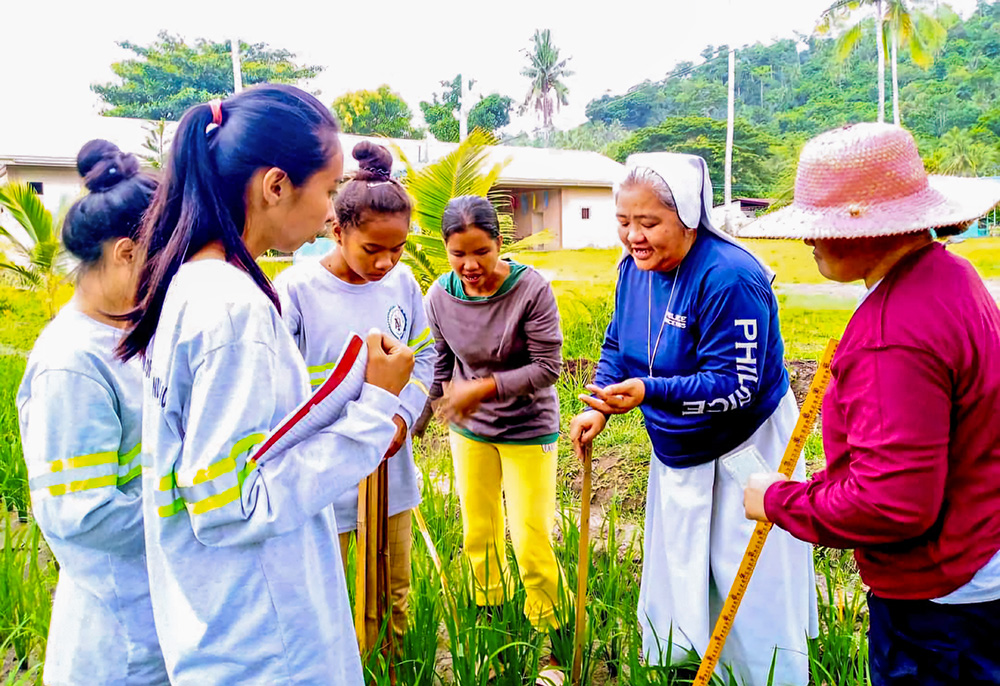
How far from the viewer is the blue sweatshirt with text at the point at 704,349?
195cm

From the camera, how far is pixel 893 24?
17156 mm

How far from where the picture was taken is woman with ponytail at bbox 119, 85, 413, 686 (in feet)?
3.42

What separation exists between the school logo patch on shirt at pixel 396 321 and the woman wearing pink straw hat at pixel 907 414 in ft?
4.05

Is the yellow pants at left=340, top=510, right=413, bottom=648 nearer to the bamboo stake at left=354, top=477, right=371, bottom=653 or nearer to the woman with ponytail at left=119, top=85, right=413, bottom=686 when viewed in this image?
the bamboo stake at left=354, top=477, right=371, bottom=653

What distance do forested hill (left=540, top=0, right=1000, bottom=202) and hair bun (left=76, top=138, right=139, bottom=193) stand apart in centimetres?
1423

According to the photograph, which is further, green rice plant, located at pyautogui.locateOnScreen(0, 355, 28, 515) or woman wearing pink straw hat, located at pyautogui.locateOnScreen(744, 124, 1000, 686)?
green rice plant, located at pyautogui.locateOnScreen(0, 355, 28, 515)

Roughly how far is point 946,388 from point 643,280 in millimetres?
1132

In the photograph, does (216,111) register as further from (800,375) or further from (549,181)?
(549,181)

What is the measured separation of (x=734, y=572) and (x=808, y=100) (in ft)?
63.3

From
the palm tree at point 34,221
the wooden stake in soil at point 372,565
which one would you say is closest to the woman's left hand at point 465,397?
the wooden stake in soil at point 372,565

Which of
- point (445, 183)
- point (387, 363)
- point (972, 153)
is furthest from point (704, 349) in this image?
point (972, 153)

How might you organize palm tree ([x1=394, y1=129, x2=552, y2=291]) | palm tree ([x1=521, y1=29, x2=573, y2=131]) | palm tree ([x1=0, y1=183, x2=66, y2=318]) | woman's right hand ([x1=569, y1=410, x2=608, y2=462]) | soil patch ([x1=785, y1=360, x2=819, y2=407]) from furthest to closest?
palm tree ([x1=521, y1=29, x2=573, y2=131]) < palm tree ([x1=0, y1=183, x2=66, y2=318]) < soil patch ([x1=785, y1=360, x2=819, y2=407]) < palm tree ([x1=394, y1=129, x2=552, y2=291]) < woman's right hand ([x1=569, y1=410, x2=608, y2=462])

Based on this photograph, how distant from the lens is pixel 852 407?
3.94ft

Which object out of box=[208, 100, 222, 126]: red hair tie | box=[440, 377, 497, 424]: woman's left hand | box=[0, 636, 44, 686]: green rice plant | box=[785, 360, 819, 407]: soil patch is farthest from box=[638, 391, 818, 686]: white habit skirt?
box=[785, 360, 819, 407]: soil patch
